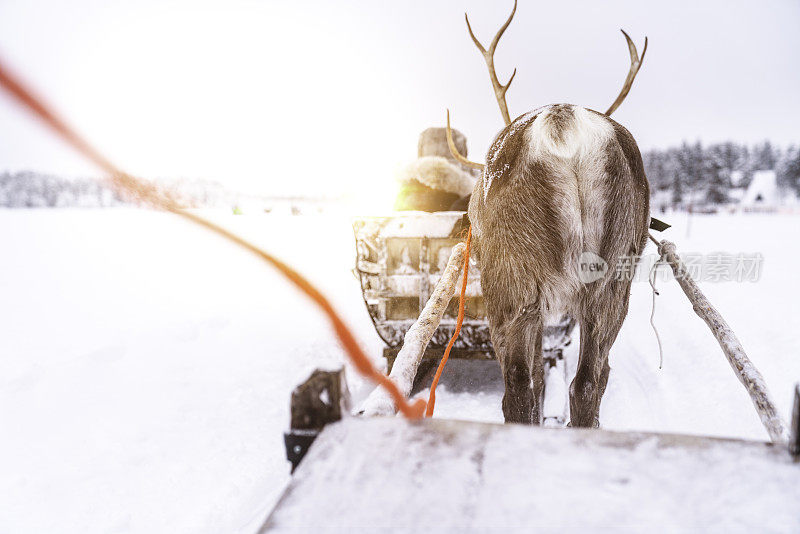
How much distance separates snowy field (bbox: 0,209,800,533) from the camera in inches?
90.2

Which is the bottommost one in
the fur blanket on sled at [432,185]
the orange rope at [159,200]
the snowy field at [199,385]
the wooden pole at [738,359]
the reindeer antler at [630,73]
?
the snowy field at [199,385]

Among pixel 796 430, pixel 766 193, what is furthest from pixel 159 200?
pixel 766 193

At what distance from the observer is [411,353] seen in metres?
1.41

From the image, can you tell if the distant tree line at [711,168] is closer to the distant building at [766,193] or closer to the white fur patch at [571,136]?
the distant building at [766,193]

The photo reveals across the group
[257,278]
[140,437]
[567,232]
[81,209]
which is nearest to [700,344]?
[567,232]

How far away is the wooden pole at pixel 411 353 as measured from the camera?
3.69 ft

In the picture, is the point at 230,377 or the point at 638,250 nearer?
the point at 638,250

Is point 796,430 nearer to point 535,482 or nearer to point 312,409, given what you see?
point 535,482

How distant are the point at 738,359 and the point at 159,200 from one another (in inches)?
83.1

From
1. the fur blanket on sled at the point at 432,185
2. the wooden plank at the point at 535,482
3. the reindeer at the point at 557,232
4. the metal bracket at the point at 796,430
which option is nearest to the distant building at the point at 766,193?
the fur blanket on sled at the point at 432,185

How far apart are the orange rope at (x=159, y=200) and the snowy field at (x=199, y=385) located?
81 mm

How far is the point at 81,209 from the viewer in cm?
2630

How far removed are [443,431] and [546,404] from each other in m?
2.68

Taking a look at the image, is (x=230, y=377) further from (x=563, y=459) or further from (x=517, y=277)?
(x=563, y=459)
